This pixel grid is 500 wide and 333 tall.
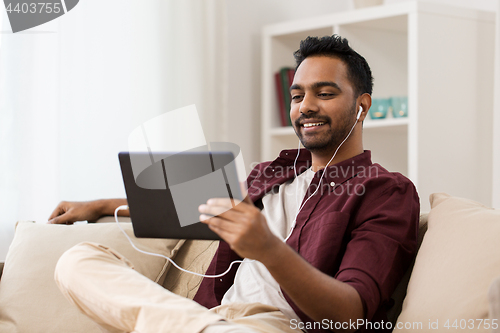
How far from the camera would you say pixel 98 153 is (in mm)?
2021

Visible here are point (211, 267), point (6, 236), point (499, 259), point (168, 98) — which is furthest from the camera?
point (168, 98)

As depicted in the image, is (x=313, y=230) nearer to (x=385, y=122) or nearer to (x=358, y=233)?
(x=358, y=233)

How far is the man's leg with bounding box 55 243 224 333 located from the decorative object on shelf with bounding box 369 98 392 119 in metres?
1.60

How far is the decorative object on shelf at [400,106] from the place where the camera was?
7.40ft

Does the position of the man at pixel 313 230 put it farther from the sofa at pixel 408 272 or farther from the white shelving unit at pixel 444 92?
the white shelving unit at pixel 444 92

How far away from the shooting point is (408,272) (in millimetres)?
1165

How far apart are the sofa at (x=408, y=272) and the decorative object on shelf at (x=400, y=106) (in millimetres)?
1069

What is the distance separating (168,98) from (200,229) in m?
1.33

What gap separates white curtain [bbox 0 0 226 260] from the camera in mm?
1780

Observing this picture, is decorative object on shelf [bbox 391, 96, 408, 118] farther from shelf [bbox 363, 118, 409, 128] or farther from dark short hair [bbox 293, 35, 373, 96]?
dark short hair [bbox 293, 35, 373, 96]

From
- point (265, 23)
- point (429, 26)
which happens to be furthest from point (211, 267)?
point (265, 23)

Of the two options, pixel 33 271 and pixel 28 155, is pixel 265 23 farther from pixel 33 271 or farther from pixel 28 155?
pixel 33 271

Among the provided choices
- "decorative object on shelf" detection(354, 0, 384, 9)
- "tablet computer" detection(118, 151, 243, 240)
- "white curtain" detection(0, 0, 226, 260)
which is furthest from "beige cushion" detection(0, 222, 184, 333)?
"decorative object on shelf" detection(354, 0, 384, 9)

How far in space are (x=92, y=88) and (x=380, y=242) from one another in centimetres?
140
